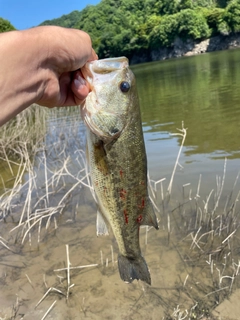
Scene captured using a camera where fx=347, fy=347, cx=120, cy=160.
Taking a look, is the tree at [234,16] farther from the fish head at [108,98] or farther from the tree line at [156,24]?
the fish head at [108,98]

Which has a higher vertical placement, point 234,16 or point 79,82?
point 234,16

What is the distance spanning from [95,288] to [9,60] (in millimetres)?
3142

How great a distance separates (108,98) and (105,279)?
2768mm

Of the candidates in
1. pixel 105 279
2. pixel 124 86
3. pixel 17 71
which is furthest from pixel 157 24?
pixel 17 71

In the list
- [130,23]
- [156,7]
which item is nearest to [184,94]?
[130,23]

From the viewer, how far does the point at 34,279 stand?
14.4ft

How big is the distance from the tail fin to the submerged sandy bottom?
1091mm

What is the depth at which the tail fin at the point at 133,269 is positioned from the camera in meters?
2.49

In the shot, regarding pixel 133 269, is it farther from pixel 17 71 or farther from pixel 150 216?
pixel 17 71

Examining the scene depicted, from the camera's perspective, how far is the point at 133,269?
2.50 metres

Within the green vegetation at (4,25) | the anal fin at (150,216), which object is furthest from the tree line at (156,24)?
the anal fin at (150,216)

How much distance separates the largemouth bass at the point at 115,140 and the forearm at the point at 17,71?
1.26 feet

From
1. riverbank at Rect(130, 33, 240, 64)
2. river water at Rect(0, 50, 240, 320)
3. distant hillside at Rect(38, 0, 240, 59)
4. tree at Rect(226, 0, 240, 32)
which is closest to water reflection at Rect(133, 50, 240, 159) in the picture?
river water at Rect(0, 50, 240, 320)

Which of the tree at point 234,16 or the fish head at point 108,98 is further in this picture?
the tree at point 234,16
